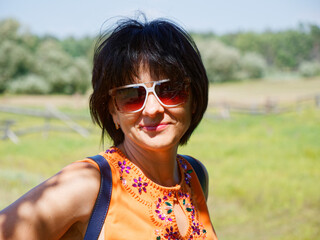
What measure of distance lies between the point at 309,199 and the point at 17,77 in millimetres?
22280

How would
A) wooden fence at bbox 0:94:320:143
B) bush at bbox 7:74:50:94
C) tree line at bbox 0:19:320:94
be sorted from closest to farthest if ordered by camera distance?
1. wooden fence at bbox 0:94:320:143
2. tree line at bbox 0:19:320:94
3. bush at bbox 7:74:50:94

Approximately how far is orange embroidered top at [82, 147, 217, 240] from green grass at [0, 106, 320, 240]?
11.8 feet

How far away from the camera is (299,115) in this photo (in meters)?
17.4

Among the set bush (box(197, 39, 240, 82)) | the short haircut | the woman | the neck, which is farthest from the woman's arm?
bush (box(197, 39, 240, 82))

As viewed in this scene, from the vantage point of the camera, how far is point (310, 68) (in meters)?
20.3

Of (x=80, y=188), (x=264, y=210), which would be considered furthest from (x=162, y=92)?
(x=264, y=210)

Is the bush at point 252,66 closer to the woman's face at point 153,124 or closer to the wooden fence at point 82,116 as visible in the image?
the wooden fence at point 82,116

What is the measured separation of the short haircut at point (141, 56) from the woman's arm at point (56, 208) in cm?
39

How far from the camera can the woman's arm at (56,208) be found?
1.11 metres

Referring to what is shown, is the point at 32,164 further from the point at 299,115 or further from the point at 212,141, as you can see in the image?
the point at 299,115

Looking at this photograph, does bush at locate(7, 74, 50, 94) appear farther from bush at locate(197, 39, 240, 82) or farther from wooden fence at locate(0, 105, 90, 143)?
bush at locate(197, 39, 240, 82)

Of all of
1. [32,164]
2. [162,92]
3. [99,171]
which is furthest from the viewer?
[32,164]

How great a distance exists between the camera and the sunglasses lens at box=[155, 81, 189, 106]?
1.45 meters

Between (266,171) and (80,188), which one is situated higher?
(80,188)
